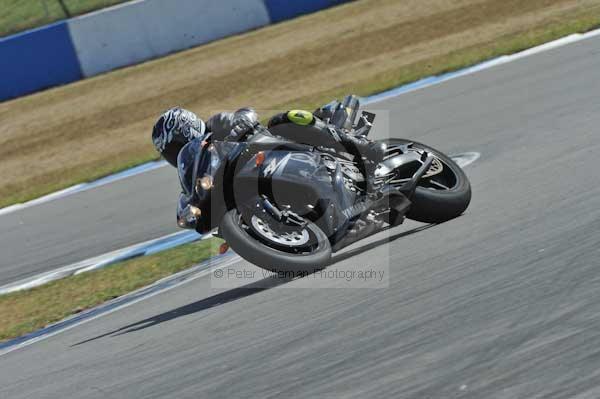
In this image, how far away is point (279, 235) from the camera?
5395 mm

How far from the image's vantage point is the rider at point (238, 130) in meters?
5.87

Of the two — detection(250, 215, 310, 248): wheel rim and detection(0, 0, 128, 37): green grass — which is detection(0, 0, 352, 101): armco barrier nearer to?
detection(0, 0, 128, 37): green grass

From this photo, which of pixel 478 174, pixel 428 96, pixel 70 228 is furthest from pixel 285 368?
pixel 428 96

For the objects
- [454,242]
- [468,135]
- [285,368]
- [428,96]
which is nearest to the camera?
[285,368]

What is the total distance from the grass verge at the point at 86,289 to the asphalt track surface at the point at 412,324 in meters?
0.89

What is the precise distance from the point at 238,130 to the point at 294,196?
55cm

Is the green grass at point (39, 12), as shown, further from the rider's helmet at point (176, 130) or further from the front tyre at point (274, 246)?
the front tyre at point (274, 246)

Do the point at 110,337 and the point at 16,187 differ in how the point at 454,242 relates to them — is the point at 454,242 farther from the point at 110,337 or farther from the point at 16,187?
the point at 16,187

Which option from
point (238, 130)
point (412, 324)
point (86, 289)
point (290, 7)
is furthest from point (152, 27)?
point (412, 324)

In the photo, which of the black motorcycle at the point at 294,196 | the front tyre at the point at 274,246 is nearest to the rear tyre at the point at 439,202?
the black motorcycle at the point at 294,196

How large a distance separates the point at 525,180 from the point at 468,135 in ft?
8.76

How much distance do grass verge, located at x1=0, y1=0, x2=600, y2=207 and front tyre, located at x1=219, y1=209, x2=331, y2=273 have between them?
324 inches

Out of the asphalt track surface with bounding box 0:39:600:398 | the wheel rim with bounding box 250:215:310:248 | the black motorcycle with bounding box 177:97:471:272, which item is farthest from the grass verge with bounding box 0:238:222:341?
the wheel rim with bounding box 250:215:310:248

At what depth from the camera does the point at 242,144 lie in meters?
5.75
